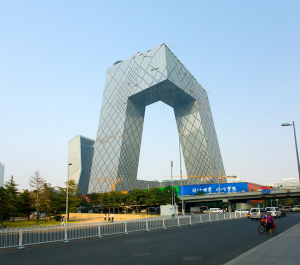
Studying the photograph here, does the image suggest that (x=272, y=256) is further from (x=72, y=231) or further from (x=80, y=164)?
(x=80, y=164)

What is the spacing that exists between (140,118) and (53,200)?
59.1 metres

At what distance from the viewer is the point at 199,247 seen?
15.6m

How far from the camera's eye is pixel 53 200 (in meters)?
55.5

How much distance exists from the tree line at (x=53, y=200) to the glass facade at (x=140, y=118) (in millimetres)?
9475

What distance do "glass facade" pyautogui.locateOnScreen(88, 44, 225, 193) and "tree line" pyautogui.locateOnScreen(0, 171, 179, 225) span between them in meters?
9.47

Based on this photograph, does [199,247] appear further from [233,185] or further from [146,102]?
[146,102]

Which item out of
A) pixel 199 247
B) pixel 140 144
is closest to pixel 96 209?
pixel 140 144

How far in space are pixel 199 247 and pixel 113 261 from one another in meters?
5.44

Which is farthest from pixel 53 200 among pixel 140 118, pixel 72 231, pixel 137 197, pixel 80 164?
pixel 80 164

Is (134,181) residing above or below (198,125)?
below

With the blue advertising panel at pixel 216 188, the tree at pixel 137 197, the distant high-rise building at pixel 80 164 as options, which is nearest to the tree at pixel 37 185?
the tree at pixel 137 197

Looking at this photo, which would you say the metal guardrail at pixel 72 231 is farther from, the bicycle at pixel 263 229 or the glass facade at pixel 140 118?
the glass facade at pixel 140 118

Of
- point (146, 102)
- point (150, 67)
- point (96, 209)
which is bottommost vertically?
point (96, 209)

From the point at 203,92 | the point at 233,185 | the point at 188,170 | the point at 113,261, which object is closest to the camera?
the point at 113,261
